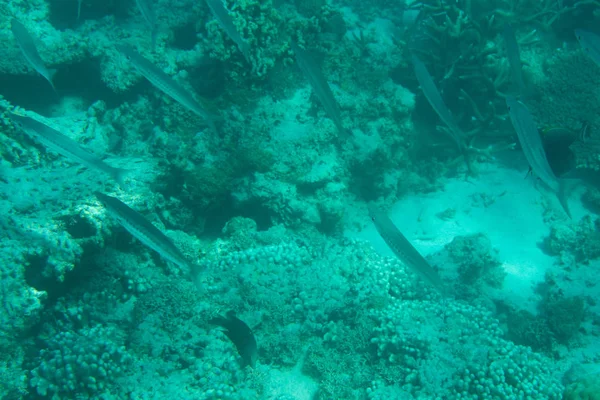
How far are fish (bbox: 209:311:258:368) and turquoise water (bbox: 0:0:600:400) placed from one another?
0.03 metres

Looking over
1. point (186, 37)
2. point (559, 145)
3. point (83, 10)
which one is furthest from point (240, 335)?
point (83, 10)

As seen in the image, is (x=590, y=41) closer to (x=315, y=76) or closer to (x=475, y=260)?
(x=475, y=260)

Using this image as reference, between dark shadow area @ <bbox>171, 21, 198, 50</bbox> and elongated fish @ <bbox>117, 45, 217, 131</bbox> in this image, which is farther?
dark shadow area @ <bbox>171, 21, 198, 50</bbox>

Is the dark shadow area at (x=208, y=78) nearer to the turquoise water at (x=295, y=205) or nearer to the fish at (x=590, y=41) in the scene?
the turquoise water at (x=295, y=205)

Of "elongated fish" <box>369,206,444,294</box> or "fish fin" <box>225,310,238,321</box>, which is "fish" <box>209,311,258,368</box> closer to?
"fish fin" <box>225,310,238,321</box>

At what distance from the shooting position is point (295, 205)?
17.4ft

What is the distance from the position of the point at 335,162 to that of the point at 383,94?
2012 millimetres

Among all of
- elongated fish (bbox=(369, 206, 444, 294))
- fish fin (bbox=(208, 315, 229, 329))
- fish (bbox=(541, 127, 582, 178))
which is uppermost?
fish (bbox=(541, 127, 582, 178))

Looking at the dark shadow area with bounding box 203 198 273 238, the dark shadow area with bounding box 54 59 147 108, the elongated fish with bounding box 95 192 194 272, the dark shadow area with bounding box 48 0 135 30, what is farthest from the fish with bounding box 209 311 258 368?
the dark shadow area with bounding box 48 0 135 30

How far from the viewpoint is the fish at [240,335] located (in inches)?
157

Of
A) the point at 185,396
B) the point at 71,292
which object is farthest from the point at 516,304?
the point at 71,292

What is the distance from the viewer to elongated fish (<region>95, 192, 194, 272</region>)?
10.0 ft

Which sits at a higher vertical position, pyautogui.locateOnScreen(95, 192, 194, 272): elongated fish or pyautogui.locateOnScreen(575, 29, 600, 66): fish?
pyautogui.locateOnScreen(575, 29, 600, 66): fish

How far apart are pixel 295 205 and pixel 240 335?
2.12 meters
